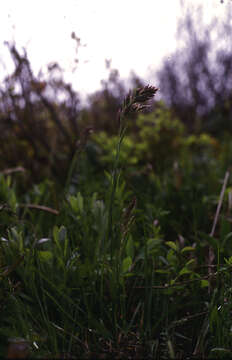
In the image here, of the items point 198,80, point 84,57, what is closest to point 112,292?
point 84,57

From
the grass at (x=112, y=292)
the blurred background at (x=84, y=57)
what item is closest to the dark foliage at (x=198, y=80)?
the blurred background at (x=84, y=57)

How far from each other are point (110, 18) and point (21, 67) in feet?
2.54

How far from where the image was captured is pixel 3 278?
835 mm

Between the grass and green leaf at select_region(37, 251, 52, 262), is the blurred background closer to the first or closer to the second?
the grass

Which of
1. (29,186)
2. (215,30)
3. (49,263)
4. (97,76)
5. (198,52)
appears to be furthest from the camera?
(198,52)

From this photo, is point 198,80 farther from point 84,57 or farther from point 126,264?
point 126,264

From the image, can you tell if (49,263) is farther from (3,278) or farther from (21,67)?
(21,67)

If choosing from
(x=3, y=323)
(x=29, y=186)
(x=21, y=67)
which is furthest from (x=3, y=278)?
(x=29, y=186)

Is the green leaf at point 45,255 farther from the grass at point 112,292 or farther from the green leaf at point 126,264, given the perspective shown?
the green leaf at point 126,264

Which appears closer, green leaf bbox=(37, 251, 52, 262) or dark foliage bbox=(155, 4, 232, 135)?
green leaf bbox=(37, 251, 52, 262)

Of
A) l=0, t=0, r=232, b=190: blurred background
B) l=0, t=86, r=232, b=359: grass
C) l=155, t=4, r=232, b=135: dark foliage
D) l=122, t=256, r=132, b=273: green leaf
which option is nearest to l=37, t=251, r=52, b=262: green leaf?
l=0, t=86, r=232, b=359: grass

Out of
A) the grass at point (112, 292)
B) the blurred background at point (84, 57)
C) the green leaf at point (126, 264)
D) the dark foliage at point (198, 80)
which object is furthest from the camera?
the dark foliage at point (198, 80)

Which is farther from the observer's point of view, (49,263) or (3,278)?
(49,263)

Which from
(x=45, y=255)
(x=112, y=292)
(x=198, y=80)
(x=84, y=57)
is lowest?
(x=112, y=292)
